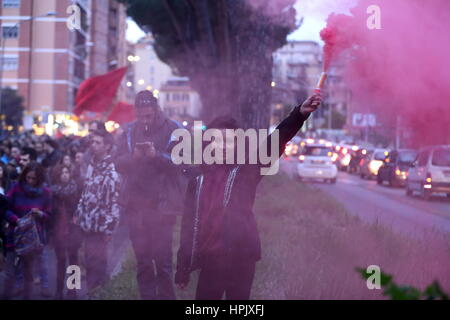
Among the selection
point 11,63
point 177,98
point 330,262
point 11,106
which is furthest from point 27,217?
point 177,98

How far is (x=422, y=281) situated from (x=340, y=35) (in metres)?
2.55

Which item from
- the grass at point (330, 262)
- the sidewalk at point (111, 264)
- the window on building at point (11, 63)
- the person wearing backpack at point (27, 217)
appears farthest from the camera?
the window on building at point (11, 63)

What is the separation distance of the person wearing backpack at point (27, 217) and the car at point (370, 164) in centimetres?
2496

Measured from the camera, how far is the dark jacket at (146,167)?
251 inches

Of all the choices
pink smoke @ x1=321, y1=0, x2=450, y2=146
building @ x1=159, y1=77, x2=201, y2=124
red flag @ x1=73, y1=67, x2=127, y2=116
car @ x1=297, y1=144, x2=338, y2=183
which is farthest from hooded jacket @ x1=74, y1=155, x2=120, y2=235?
building @ x1=159, y1=77, x2=201, y2=124

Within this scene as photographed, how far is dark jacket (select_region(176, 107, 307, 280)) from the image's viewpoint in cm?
450

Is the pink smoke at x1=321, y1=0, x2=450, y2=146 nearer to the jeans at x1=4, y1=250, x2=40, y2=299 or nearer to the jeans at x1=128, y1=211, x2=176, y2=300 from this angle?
the jeans at x1=128, y1=211, x2=176, y2=300

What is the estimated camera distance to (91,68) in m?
59.7

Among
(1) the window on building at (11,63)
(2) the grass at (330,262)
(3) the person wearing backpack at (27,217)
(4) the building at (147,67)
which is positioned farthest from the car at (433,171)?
(4) the building at (147,67)

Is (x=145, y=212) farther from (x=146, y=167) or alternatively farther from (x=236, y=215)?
(x=236, y=215)

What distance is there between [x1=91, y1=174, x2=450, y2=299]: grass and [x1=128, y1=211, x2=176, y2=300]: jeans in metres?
0.50

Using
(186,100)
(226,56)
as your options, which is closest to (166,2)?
(226,56)

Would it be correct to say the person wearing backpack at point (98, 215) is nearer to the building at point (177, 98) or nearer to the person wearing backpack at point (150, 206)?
the person wearing backpack at point (150, 206)
